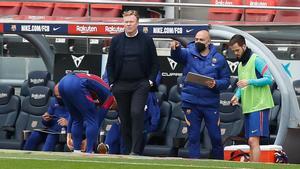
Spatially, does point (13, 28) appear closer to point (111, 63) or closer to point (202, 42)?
point (111, 63)

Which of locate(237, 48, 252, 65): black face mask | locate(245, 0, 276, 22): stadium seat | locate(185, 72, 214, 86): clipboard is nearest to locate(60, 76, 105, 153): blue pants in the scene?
locate(185, 72, 214, 86): clipboard

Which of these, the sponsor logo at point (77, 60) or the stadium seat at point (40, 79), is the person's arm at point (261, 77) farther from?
the sponsor logo at point (77, 60)

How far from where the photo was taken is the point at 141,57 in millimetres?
13922

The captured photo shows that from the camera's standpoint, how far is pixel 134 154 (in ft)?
45.8

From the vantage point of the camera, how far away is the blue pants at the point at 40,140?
17781 mm

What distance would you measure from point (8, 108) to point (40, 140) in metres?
1.45

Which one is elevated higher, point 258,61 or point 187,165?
point 258,61

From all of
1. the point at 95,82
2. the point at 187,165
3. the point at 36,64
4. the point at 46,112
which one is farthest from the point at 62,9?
the point at 187,165

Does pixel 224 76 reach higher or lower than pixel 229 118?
higher

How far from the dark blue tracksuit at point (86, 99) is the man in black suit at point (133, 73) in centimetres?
39

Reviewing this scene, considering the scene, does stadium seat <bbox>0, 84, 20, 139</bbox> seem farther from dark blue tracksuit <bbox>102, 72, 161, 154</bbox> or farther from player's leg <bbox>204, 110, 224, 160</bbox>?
player's leg <bbox>204, 110, 224, 160</bbox>

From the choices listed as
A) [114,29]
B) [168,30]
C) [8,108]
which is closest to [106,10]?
[8,108]

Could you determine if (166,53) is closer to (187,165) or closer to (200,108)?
(200,108)

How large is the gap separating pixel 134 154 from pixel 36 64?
685 cm
